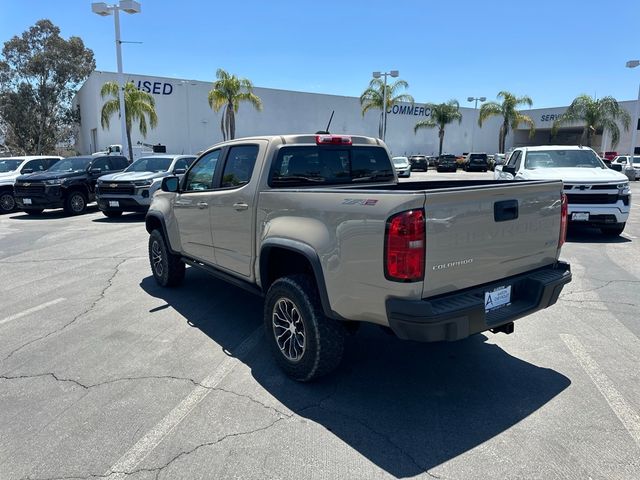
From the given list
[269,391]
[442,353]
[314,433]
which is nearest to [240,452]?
[314,433]

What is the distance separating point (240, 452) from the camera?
9.24 feet

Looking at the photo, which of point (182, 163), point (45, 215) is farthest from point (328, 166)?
point (45, 215)

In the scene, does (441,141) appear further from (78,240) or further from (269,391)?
(269,391)

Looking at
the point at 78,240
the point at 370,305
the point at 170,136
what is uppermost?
the point at 170,136

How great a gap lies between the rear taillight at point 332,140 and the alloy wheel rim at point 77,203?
40.9 ft

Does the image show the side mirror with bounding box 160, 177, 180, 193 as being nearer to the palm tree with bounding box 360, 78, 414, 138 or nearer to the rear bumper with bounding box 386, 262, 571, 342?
the rear bumper with bounding box 386, 262, 571, 342

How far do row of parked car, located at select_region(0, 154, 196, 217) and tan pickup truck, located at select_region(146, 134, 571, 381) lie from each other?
8.77 metres

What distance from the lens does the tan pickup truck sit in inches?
111

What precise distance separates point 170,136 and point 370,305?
37445 mm

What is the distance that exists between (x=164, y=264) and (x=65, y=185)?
9722 mm

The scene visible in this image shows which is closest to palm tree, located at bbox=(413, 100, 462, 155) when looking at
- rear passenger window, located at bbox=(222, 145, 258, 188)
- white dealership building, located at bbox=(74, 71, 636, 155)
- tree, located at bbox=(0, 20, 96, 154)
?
white dealership building, located at bbox=(74, 71, 636, 155)

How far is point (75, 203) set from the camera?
47.3 feet

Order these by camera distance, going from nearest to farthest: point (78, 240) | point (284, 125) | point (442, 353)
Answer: point (442, 353)
point (78, 240)
point (284, 125)

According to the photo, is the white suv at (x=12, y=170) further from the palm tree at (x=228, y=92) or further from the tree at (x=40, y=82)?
the tree at (x=40, y=82)
